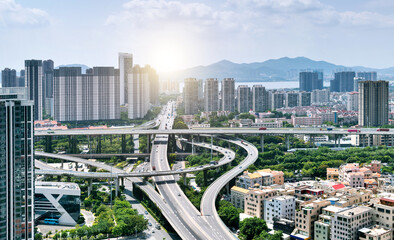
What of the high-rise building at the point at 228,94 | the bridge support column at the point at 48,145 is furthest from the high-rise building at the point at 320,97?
the bridge support column at the point at 48,145

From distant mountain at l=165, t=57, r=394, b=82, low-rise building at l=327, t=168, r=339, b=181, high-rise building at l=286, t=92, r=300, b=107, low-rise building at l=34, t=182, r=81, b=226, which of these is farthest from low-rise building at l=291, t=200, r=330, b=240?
distant mountain at l=165, t=57, r=394, b=82

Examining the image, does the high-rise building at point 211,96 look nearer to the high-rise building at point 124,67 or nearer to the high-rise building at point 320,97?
the high-rise building at point 124,67

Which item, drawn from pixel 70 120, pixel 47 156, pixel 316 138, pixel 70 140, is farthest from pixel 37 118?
pixel 316 138

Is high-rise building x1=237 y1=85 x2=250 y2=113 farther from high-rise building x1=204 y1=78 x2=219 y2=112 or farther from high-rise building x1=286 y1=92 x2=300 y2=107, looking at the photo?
high-rise building x1=286 y1=92 x2=300 y2=107

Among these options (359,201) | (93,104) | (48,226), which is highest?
(93,104)

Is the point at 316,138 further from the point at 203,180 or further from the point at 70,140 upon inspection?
the point at 70,140

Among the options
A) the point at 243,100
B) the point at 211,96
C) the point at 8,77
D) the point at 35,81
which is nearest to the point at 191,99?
the point at 211,96

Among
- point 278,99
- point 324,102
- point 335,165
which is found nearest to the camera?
point 335,165
